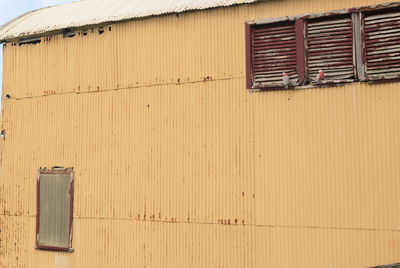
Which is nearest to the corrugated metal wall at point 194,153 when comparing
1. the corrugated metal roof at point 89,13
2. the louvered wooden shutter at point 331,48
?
the corrugated metal roof at point 89,13

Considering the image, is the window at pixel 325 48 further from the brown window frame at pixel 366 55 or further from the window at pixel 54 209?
the window at pixel 54 209

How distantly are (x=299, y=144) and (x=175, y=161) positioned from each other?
9.80ft

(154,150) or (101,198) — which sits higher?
(154,150)

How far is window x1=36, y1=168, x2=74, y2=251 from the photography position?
11945mm

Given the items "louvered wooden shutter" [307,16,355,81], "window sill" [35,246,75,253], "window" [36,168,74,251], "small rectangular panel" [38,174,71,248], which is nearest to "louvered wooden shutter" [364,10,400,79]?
"louvered wooden shutter" [307,16,355,81]

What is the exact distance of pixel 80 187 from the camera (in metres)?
11.9

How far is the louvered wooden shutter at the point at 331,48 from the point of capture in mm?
9461

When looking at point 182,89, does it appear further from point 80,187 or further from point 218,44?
point 80,187

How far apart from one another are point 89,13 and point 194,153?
5268 mm

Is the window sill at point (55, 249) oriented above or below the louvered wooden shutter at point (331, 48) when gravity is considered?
below

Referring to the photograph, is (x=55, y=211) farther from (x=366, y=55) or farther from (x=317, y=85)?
(x=366, y=55)

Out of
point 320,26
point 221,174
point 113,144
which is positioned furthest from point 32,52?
point 320,26

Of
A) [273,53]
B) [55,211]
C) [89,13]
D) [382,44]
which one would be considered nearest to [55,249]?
[55,211]

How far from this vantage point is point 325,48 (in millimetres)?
9633
